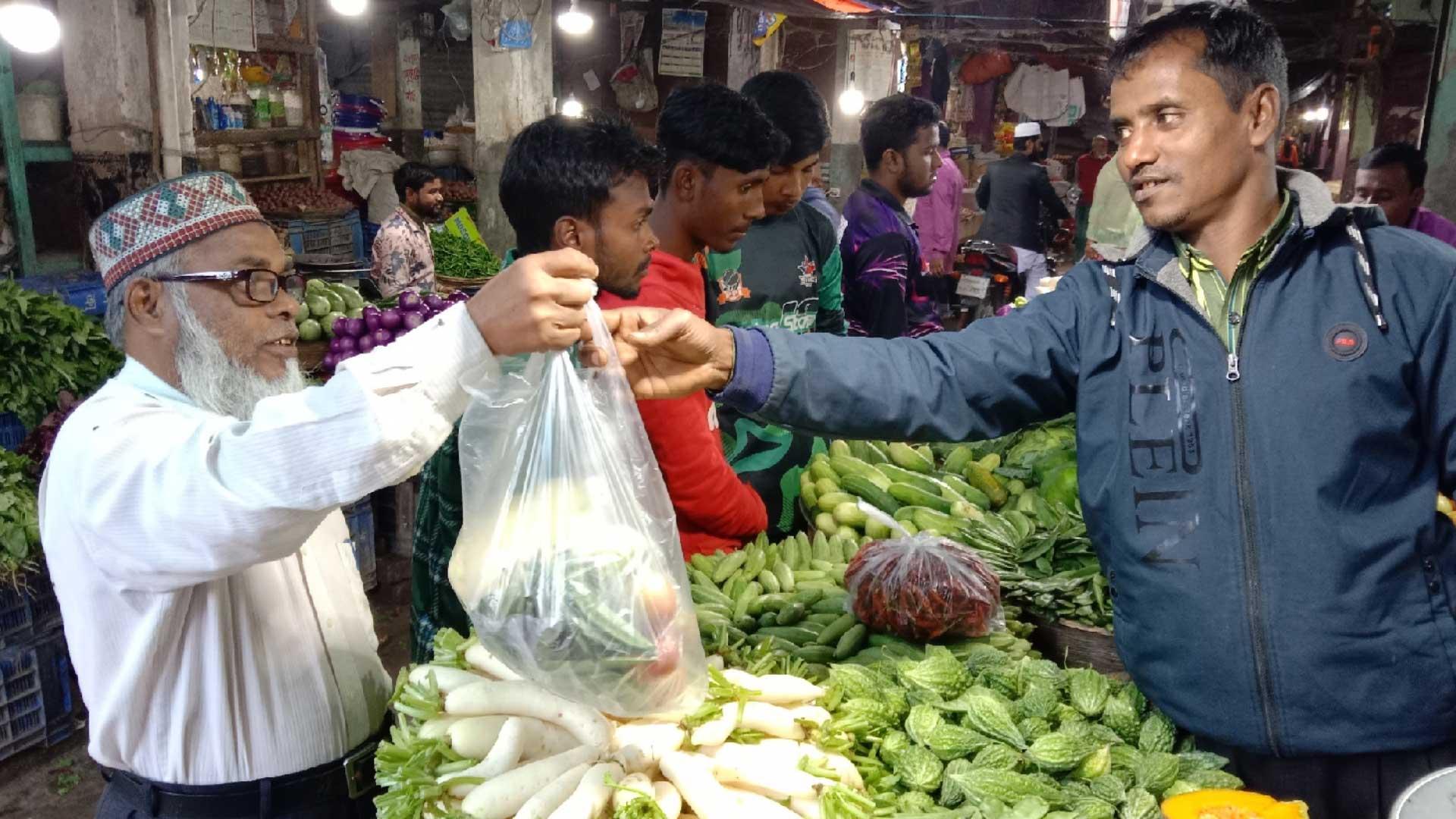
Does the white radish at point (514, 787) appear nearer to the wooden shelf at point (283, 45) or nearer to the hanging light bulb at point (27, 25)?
the hanging light bulb at point (27, 25)

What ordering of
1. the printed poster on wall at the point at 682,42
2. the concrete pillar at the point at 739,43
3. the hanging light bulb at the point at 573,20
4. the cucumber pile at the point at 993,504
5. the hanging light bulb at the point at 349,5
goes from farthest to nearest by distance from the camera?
the concrete pillar at the point at 739,43 → the printed poster on wall at the point at 682,42 → the hanging light bulb at the point at 573,20 → the hanging light bulb at the point at 349,5 → the cucumber pile at the point at 993,504

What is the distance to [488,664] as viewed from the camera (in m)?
1.90

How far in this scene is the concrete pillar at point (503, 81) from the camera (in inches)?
348

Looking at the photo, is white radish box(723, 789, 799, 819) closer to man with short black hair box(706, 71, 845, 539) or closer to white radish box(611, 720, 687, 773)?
white radish box(611, 720, 687, 773)

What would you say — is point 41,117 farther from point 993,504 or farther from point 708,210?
point 993,504

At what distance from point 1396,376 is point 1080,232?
14.6 metres

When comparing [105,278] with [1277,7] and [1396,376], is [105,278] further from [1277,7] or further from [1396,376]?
[1277,7]

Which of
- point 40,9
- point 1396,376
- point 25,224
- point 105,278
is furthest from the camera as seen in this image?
point 25,224

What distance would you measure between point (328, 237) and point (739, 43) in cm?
528

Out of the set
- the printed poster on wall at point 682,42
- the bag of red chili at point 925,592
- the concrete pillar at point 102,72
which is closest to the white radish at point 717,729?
the bag of red chili at point 925,592

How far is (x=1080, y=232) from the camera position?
1554cm

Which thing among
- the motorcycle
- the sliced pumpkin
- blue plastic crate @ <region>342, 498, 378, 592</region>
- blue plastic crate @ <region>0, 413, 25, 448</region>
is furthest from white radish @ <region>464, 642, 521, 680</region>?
the motorcycle

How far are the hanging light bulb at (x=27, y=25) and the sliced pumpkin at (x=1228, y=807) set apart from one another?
5.57 metres

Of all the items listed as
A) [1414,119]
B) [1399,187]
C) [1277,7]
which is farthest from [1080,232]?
[1399,187]
